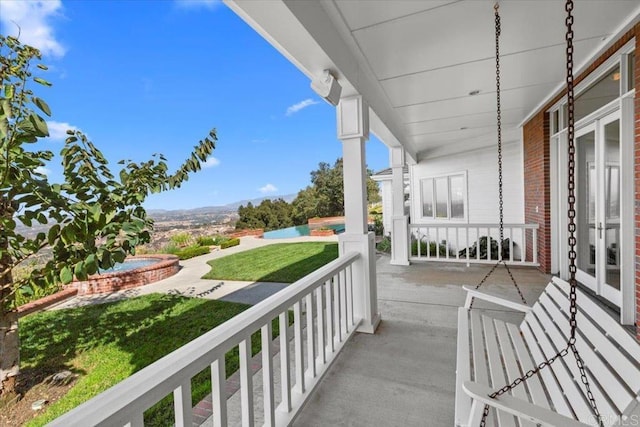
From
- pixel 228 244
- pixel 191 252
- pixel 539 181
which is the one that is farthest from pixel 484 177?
pixel 228 244

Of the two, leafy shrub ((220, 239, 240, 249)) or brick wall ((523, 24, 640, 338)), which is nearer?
brick wall ((523, 24, 640, 338))

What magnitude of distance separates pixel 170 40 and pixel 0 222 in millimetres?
16003

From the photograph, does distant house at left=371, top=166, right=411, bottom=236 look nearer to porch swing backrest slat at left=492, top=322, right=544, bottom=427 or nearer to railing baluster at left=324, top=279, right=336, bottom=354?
railing baluster at left=324, top=279, right=336, bottom=354

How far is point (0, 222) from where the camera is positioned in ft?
4.70

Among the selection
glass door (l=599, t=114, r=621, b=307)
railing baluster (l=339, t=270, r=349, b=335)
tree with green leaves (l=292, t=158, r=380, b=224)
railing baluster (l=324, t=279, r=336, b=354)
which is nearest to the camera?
railing baluster (l=324, t=279, r=336, b=354)

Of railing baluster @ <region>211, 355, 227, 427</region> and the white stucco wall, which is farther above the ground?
the white stucco wall

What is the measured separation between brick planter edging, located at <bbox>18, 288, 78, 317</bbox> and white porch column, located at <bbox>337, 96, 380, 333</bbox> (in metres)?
5.58

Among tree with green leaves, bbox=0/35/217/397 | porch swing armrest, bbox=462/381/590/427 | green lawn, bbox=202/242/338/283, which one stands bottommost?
green lawn, bbox=202/242/338/283

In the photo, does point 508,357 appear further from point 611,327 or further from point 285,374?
point 285,374

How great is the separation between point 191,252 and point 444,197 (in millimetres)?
8581

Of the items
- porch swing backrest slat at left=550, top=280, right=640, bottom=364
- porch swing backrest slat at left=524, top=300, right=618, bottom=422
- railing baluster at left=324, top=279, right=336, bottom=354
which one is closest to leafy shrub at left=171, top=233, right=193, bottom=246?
railing baluster at left=324, top=279, right=336, bottom=354

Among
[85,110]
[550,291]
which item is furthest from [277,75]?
[550,291]

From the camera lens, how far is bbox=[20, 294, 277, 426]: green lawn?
275 centimetres

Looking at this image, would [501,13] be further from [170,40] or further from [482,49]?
[170,40]
